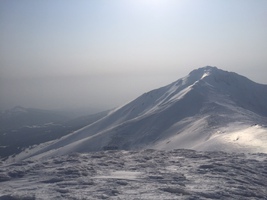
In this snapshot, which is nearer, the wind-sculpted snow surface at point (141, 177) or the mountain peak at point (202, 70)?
the wind-sculpted snow surface at point (141, 177)

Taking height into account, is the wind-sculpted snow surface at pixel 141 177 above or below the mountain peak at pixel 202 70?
below

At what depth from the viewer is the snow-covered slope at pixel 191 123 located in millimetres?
53562

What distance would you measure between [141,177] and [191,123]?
55.2 metres

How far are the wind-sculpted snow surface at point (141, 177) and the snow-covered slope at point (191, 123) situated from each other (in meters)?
13.0

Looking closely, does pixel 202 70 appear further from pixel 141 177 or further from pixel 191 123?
pixel 141 177

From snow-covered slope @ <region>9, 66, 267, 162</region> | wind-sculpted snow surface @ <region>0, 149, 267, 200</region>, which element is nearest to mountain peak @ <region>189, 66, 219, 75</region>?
snow-covered slope @ <region>9, 66, 267, 162</region>

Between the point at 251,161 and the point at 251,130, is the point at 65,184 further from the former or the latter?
the point at 251,130

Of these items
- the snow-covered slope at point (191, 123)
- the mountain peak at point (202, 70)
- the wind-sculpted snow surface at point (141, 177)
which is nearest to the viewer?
the wind-sculpted snow surface at point (141, 177)

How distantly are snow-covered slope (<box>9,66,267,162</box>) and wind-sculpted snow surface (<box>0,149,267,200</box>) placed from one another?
1300cm

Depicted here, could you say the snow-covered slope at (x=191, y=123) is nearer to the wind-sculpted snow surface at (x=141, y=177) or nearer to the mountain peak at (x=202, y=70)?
the mountain peak at (x=202, y=70)

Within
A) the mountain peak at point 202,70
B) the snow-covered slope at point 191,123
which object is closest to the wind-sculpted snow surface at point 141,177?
the snow-covered slope at point 191,123

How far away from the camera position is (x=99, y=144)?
81375 millimetres

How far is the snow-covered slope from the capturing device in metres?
53.6

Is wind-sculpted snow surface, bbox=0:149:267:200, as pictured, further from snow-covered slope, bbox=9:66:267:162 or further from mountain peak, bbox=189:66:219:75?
mountain peak, bbox=189:66:219:75
